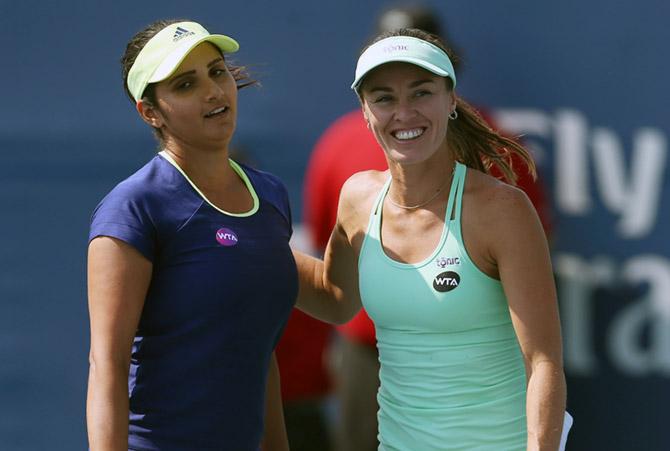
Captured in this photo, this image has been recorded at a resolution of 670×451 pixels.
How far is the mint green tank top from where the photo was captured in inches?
101

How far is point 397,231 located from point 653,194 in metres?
1.71

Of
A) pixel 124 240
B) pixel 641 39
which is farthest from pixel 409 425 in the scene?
pixel 641 39

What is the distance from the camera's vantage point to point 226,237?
252 centimetres

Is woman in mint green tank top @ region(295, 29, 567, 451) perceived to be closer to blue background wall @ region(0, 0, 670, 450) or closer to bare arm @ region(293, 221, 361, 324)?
bare arm @ region(293, 221, 361, 324)

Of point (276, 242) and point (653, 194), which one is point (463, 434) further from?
point (653, 194)

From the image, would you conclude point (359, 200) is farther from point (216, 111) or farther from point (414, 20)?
point (414, 20)

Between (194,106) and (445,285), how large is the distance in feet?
1.97

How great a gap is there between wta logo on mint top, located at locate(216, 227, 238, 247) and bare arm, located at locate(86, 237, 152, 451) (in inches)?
6.5

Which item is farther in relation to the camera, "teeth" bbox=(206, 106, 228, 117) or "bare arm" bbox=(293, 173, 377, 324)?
"bare arm" bbox=(293, 173, 377, 324)

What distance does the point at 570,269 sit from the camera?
4215mm

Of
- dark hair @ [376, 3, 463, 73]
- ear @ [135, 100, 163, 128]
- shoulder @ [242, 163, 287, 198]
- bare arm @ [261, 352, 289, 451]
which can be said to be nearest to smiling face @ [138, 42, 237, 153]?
ear @ [135, 100, 163, 128]

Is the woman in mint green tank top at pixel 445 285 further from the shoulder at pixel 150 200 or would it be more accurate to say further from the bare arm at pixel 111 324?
the bare arm at pixel 111 324

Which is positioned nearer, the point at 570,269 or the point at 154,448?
the point at 154,448

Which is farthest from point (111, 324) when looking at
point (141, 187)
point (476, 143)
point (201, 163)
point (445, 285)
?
point (476, 143)
